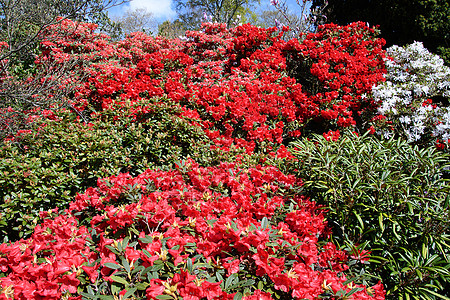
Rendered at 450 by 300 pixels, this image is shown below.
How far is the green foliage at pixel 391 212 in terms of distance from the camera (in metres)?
1.80

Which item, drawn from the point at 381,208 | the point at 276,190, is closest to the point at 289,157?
the point at 276,190

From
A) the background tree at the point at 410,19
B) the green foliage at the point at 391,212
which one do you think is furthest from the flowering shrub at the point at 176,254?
the background tree at the point at 410,19

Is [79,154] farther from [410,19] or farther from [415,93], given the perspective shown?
[410,19]

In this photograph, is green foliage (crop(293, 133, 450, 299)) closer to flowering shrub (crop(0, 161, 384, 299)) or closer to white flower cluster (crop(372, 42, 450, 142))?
flowering shrub (crop(0, 161, 384, 299))

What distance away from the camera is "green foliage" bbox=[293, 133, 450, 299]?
1.80 metres

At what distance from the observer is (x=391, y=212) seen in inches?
81.0

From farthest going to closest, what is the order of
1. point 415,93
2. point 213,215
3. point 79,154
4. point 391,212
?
point 415,93, point 79,154, point 391,212, point 213,215

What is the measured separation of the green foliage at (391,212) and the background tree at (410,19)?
5.82 metres

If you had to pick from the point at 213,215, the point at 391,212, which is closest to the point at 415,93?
the point at 391,212

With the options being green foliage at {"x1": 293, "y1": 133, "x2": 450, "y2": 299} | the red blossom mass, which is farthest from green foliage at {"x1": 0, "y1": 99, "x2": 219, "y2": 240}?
green foliage at {"x1": 293, "y1": 133, "x2": 450, "y2": 299}

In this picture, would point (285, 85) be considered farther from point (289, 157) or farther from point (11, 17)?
point (11, 17)

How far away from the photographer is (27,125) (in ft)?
11.5

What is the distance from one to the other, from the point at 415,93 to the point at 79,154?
4.96m

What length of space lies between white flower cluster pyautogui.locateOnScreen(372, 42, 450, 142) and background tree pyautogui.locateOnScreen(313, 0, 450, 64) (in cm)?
249
